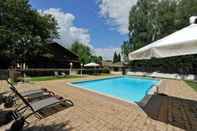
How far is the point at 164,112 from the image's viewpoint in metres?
5.42

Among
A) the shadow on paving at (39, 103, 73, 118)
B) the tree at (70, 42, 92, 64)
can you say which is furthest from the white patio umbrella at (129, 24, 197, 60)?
the tree at (70, 42, 92, 64)

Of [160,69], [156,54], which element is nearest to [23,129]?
[156,54]

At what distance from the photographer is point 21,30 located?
20734mm

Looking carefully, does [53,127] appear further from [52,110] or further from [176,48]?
[176,48]

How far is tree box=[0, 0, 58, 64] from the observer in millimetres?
19188

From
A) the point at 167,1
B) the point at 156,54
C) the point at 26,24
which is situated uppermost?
the point at 167,1

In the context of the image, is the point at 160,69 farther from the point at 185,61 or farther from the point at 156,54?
the point at 156,54

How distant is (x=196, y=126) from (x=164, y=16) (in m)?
26.9

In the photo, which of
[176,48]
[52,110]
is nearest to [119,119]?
[52,110]

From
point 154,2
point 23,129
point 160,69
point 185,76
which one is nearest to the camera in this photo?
point 23,129

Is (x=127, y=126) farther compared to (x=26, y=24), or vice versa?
(x=26, y=24)

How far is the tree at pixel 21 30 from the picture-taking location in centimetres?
1919

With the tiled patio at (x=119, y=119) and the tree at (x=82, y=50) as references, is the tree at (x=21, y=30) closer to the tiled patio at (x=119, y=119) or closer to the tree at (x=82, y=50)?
the tiled patio at (x=119, y=119)

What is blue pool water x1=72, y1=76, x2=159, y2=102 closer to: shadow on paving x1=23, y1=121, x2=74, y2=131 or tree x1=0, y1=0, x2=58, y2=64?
shadow on paving x1=23, y1=121, x2=74, y2=131
